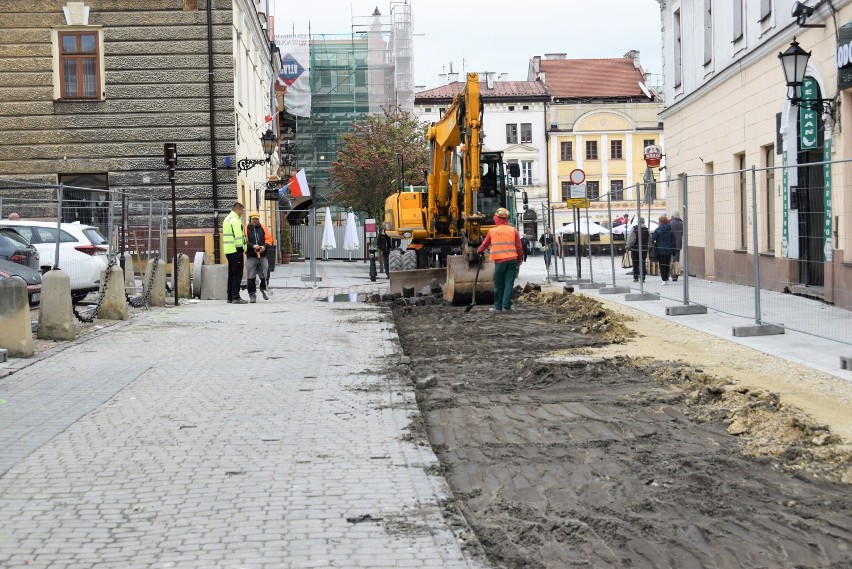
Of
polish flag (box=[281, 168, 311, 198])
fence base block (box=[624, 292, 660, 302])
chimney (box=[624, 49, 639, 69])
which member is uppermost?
chimney (box=[624, 49, 639, 69])

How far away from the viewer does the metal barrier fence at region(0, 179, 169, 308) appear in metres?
14.1

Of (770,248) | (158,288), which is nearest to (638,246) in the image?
(770,248)


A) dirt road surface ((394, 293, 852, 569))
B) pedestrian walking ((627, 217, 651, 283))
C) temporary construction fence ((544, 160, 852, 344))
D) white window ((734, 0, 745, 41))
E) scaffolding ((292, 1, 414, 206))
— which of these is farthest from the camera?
scaffolding ((292, 1, 414, 206))

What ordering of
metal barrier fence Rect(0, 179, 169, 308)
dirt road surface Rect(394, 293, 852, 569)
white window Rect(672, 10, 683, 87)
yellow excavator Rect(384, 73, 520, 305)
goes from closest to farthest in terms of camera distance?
dirt road surface Rect(394, 293, 852, 569), metal barrier fence Rect(0, 179, 169, 308), yellow excavator Rect(384, 73, 520, 305), white window Rect(672, 10, 683, 87)

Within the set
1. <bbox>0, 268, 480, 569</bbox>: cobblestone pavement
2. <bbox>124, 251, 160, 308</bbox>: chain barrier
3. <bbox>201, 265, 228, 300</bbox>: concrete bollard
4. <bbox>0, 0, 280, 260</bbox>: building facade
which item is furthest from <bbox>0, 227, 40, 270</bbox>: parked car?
<bbox>0, 0, 280, 260</bbox>: building facade

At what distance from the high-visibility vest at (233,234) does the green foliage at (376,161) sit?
23.0m

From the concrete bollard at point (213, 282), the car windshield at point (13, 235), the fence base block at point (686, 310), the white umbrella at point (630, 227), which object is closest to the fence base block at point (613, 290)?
the white umbrella at point (630, 227)

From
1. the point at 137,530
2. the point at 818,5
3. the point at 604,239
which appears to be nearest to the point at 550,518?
the point at 137,530

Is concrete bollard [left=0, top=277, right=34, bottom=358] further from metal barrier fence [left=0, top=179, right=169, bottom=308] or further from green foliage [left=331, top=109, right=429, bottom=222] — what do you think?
green foliage [left=331, top=109, right=429, bottom=222]

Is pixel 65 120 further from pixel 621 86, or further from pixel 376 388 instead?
pixel 621 86

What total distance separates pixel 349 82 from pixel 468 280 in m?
42.8

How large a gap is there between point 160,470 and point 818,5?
14168 millimetres

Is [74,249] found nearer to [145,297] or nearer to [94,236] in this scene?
[94,236]

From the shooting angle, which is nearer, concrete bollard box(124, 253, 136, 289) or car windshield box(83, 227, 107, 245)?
car windshield box(83, 227, 107, 245)
